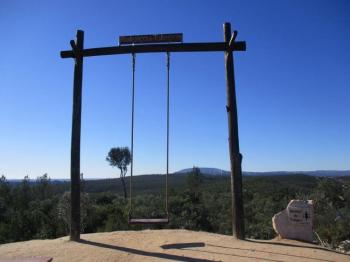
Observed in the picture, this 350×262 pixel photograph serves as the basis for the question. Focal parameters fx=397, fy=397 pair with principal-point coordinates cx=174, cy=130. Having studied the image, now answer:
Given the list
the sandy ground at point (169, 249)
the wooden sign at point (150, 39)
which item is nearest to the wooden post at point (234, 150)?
the sandy ground at point (169, 249)

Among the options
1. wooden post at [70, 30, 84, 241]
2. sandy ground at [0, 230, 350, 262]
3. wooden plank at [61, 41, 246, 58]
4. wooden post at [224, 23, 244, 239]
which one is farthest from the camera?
wooden plank at [61, 41, 246, 58]

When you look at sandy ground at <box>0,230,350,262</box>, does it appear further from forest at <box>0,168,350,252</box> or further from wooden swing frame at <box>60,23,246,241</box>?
forest at <box>0,168,350,252</box>

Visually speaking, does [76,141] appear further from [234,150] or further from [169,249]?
[234,150]

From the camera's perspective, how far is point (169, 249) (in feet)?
23.2

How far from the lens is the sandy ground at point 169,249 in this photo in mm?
6484

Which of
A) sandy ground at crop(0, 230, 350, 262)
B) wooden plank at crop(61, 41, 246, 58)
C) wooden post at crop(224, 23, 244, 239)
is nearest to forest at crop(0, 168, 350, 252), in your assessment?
wooden post at crop(224, 23, 244, 239)

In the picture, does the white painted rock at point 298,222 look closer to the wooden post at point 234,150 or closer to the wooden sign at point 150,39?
the wooden post at point 234,150

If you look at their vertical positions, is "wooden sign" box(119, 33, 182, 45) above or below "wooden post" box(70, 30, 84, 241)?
above

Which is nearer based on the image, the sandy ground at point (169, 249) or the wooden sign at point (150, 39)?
the sandy ground at point (169, 249)

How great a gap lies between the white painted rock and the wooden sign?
13.9 feet

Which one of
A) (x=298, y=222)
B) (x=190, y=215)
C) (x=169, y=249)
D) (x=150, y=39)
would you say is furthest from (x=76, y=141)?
(x=190, y=215)

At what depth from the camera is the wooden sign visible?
27.8ft

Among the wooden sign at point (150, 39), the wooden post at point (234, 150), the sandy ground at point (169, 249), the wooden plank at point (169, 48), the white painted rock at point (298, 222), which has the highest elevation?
the wooden sign at point (150, 39)

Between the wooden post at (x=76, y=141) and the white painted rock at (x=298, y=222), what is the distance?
4.20 metres
